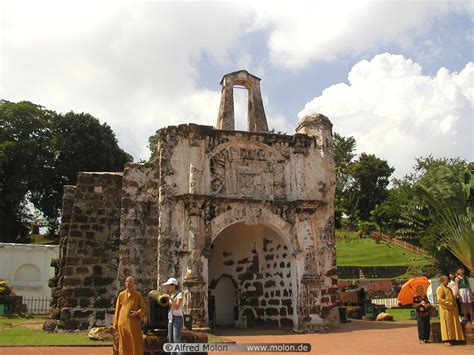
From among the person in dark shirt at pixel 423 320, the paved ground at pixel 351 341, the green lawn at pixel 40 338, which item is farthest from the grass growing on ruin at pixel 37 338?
the person in dark shirt at pixel 423 320

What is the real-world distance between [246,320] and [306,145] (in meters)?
6.03

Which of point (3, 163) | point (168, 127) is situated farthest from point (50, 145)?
point (168, 127)

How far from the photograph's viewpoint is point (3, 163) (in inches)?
→ 1316

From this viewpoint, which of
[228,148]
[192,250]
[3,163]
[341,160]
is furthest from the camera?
[341,160]

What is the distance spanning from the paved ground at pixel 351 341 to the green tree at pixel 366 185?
3570cm

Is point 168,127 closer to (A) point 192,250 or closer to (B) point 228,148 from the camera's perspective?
(B) point 228,148

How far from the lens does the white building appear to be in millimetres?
25891

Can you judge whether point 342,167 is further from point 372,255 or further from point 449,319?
point 449,319

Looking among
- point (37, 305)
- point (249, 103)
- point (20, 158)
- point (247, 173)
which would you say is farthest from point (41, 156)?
point (247, 173)

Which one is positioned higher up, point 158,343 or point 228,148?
point 228,148

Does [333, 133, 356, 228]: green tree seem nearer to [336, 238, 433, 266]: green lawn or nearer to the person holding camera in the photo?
[336, 238, 433, 266]: green lawn

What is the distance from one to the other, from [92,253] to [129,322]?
270 inches

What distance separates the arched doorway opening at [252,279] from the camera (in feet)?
48.3

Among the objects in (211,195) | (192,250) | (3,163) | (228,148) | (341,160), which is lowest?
(192,250)
